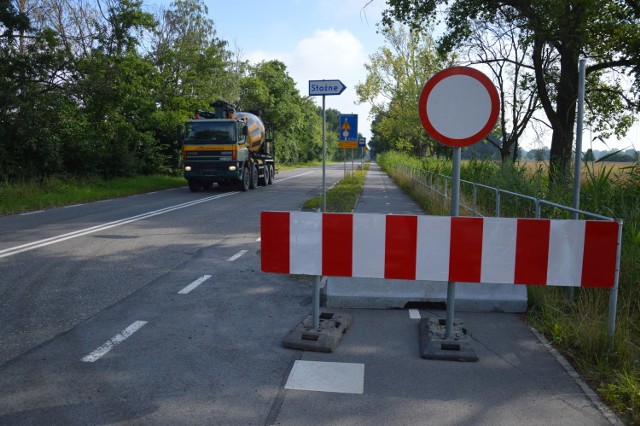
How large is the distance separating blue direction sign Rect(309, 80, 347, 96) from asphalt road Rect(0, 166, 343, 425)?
3.04 m

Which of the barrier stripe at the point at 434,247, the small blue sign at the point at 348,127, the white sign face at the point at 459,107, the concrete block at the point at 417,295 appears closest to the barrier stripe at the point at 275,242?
the barrier stripe at the point at 434,247

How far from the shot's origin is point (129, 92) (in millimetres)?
24734

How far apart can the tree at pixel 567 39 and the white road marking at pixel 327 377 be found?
9.56m

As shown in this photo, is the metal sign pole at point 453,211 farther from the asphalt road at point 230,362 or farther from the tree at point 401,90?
the tree at point 401,90

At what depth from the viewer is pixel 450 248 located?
14.4ft

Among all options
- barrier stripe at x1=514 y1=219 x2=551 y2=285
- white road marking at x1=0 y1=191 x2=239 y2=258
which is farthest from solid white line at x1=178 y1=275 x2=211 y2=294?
barrier stripe at x1=514 y1=219 x2=551 y2=285

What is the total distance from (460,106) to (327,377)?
239 cm

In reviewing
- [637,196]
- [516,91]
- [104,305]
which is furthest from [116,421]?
[516,91]

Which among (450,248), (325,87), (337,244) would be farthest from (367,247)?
(325,87)

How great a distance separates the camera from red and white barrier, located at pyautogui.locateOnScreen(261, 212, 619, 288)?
14.1ft

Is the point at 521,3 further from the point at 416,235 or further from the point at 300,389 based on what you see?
the point at 300,389

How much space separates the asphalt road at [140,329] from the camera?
3416 mm

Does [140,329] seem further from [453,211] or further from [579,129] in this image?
[579,129]

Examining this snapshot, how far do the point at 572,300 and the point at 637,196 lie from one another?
2465 millimetres
